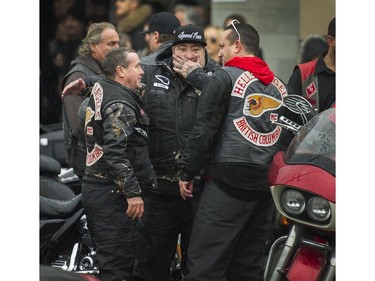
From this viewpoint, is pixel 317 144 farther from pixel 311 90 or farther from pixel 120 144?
pixel 311 90

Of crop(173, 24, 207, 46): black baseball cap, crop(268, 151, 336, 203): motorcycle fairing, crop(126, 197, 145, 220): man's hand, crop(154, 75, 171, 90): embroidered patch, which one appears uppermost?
crop(173, 24, 207, 46): black baseball cap

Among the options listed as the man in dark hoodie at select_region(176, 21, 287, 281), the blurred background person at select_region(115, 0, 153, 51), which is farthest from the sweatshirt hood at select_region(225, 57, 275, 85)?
the blurred background person at select_region(115, 0, 153, 51)

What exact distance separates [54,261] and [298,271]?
232 cm

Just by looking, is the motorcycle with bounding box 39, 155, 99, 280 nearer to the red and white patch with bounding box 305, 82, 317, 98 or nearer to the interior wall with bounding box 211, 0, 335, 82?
the red and white patch with bounding box 305, 82, 317, 98

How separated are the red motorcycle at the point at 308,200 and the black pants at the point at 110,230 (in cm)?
110

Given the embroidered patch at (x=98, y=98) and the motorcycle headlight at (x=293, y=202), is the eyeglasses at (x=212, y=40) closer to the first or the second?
the embroidered patch at (x=98, y=98)

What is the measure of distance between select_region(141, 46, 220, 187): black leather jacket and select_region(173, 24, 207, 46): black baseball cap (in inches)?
7.6

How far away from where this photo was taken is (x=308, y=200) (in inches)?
235

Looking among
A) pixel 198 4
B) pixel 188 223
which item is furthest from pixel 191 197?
pixel 198 4

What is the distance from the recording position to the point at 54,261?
786 centimetres

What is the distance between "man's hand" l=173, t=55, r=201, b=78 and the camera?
7.23m

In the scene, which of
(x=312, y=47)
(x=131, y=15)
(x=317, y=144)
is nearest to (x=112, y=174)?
(x=317, y=144)

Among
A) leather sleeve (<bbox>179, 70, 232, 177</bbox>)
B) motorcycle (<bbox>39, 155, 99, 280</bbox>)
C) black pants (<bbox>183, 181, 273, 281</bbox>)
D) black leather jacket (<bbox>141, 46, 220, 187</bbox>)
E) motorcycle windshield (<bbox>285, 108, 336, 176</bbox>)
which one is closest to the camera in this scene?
motorcycle windshield (<bbox>285, 108, 336, 176</bbox>)

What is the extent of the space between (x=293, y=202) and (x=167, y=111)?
161 cm
